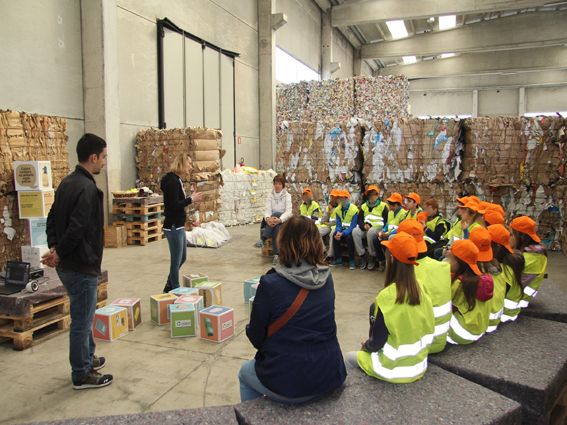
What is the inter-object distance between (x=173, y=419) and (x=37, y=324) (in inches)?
105

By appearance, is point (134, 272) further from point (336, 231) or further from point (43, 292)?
point (336, 231)

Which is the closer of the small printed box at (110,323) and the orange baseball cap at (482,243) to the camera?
the orange baseball cap at (482,243)

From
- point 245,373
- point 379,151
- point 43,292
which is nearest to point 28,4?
point 43,292

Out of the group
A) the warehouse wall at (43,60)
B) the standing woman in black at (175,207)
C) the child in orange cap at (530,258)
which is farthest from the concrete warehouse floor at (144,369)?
the warehouse wall at (43,60)

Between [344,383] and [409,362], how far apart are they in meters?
0.43

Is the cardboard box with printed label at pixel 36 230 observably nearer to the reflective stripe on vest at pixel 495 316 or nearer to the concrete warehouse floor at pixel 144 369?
the concrete warehouse floor at pixel 144 369

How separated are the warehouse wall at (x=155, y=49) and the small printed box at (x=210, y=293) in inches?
269

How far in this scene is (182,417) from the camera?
2602mm

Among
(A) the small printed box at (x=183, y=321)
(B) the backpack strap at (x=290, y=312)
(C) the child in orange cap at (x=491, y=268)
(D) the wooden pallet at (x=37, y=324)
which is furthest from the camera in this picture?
(A) the small printed box at (x=183, y=321)

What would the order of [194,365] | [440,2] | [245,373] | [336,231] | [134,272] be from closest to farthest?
[245,373]
[194,365]
[134,272]
[336,231]
[440,2]

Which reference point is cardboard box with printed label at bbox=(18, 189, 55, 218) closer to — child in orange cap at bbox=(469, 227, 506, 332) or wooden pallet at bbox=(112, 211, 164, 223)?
wooden pallet at bbox=(112, 211, 164, 223)

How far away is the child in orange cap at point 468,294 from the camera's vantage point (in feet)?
10.8

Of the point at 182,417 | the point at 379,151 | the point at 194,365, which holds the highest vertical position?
the point at 379,151

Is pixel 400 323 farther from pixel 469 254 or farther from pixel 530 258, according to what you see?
pixel 530 258
